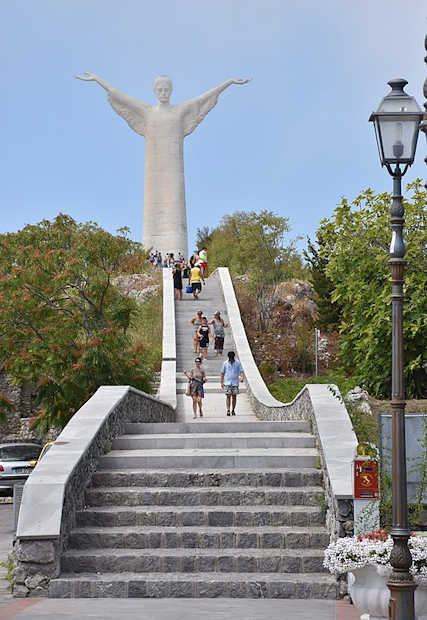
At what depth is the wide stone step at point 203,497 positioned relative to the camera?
11.7 metres

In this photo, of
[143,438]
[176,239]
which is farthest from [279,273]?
[143,438]

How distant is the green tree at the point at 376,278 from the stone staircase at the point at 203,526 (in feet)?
34.7

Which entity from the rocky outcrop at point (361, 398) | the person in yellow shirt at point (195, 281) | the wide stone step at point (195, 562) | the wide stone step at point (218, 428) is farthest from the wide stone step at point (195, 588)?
the person in yellow shirt at point (195, 281)

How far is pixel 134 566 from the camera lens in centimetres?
1051

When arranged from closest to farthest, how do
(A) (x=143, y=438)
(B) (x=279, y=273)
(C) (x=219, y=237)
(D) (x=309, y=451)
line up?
(D) (x=309, y=451)
(A) (x=143, y=438)
(B) (x=279, y=273)
(C) (x=219, y=237)

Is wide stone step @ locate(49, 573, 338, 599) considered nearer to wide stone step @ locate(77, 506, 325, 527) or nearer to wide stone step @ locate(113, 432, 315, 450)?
wide stone step @ locate(77, 506, 325, 527)

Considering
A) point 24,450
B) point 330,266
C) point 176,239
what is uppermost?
point 176,239

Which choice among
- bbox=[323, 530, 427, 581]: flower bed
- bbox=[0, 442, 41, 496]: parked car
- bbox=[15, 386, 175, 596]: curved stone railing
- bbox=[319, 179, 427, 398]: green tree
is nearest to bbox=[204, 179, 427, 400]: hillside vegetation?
bbox=[319, 179, 427, 398]: green tree

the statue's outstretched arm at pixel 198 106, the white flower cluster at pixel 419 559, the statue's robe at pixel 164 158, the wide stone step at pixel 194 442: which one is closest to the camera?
the white flower cluster at pixel 419 559

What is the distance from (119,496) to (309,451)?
2.64 meters

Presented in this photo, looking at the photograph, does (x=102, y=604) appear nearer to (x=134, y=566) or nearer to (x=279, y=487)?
(x=134, y=566)

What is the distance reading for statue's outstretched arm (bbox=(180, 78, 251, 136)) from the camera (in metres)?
58.4

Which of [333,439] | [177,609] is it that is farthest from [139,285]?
[177,609]

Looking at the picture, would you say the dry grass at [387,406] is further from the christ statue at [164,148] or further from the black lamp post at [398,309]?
the christ statue at [164,148]
